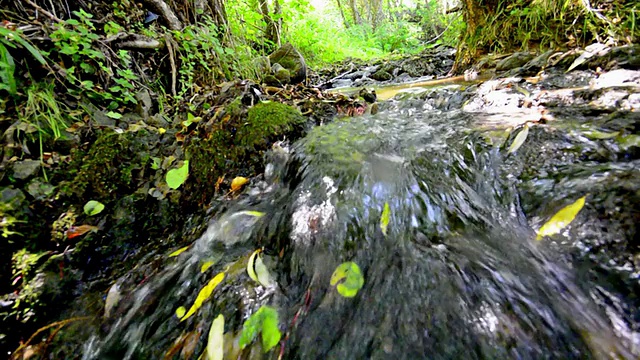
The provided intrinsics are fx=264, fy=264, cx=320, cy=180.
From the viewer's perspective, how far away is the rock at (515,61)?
359 centimetres

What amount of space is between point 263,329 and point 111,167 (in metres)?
1.53

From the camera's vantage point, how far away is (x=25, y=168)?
1527mm

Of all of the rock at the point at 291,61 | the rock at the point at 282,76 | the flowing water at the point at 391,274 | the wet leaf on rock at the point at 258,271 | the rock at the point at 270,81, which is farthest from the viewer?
the rock at the point at 291,61

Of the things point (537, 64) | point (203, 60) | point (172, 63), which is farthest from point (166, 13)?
point (537, 64)

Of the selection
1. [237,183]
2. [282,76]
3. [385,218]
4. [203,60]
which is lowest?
[385,218]

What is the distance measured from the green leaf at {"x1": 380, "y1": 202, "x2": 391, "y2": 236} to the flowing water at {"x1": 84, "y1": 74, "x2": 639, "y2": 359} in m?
0.02

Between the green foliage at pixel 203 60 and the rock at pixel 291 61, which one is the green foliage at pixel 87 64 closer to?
the green foliage at pixel 203 60

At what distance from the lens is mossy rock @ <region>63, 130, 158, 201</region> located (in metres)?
1.66

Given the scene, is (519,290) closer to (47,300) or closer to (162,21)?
(47,300)

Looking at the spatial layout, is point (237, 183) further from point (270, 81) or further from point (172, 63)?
point (270, 81)

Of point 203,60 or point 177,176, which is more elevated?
point 203,60

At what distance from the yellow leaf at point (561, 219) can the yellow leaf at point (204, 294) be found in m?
1.43

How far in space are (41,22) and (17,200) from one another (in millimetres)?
1483

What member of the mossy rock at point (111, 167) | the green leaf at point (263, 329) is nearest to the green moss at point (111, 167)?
the mossy rock at point (111, 167)
